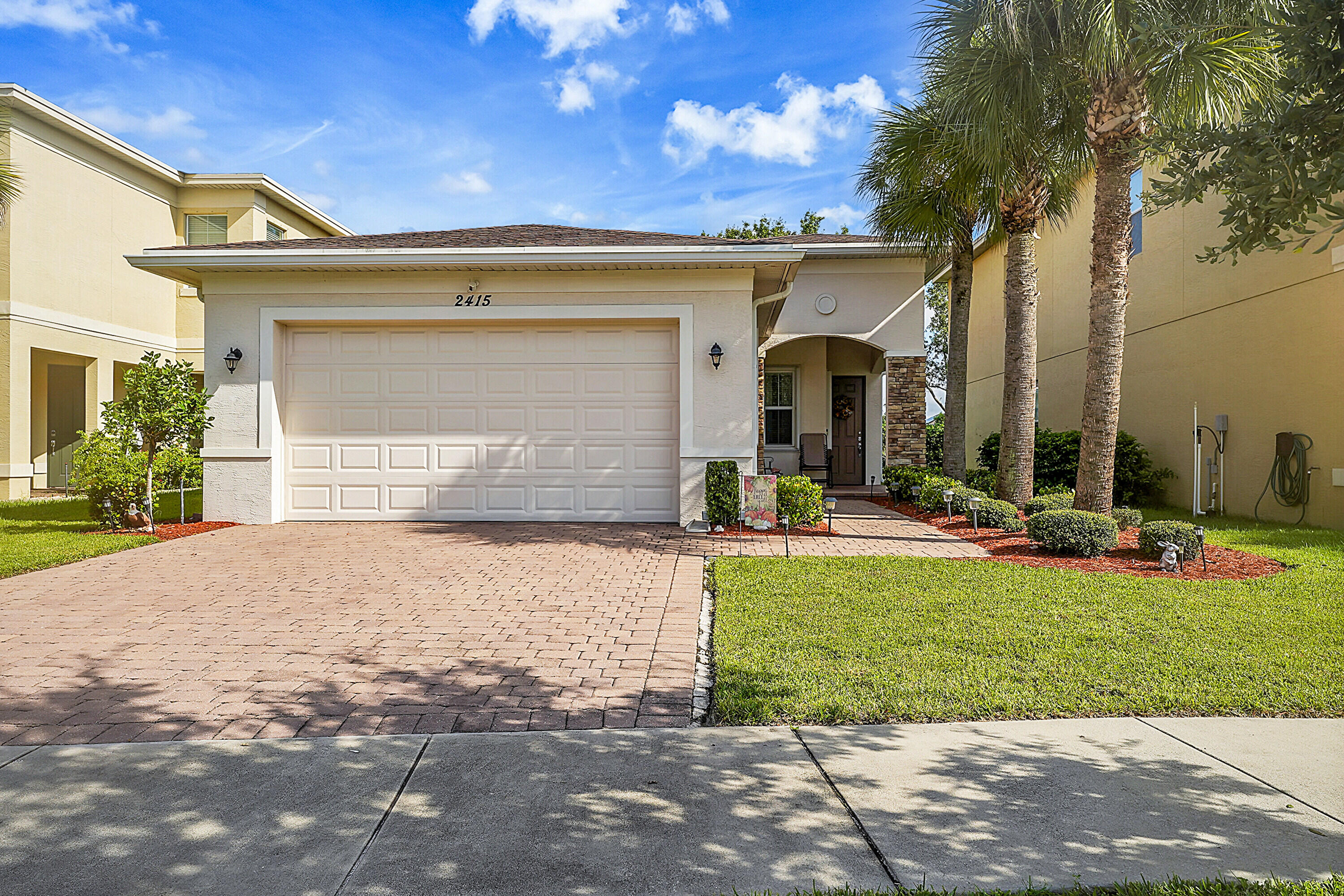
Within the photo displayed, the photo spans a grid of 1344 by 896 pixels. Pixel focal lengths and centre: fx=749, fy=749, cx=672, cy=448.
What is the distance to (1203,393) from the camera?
12055mm

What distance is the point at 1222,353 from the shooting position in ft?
38.0

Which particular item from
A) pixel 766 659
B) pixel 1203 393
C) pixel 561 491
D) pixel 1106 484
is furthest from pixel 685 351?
pixel 1203 393

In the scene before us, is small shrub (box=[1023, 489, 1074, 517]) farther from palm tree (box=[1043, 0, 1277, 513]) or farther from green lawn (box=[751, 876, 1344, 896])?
green lawn (box=[751, 876, 1344, 896])

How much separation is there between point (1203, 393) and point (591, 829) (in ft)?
43.0

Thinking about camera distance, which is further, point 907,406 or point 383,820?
point 907,406

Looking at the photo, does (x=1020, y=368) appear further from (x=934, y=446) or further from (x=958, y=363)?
(x=934, y=446)

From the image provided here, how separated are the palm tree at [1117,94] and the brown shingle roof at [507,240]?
12.8 feet

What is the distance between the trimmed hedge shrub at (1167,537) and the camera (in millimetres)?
7312

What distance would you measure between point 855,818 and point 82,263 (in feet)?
62.2

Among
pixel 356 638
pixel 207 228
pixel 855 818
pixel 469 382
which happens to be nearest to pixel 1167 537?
pixel 855 818

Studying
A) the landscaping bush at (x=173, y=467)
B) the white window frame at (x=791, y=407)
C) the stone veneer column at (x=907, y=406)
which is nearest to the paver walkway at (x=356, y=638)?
the landscaping bush at (x=173, y=467)

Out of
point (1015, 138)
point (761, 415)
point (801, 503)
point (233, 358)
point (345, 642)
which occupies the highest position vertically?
point (1015, 138)

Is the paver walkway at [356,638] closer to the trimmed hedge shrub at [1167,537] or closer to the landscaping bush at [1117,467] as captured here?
the trimmed hedge shrub at [1167,537]

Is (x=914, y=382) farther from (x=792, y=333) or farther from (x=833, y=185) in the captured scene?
(x=833, y=185)
